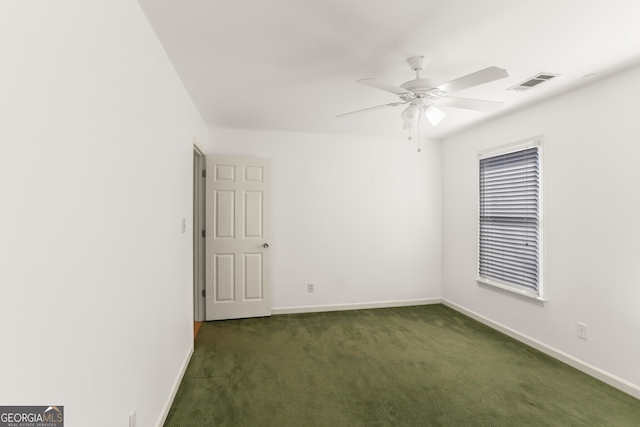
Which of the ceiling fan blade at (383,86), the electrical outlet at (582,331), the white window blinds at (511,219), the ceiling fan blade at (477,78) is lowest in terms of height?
the electrical outlet at (582,331)

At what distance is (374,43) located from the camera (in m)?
2.18

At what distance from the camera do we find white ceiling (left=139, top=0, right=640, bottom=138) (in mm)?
1827

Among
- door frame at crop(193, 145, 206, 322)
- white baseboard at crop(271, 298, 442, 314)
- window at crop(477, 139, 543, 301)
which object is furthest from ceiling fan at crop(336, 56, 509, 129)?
white baseboard at crop(271, 298, 442, 314)

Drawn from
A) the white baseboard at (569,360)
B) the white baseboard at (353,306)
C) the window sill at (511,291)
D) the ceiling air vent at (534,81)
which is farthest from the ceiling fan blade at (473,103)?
the white baseboard at (353,306)

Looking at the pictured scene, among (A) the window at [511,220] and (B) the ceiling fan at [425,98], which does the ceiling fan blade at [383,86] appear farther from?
(A) the window at [511,220]

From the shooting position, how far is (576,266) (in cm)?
304

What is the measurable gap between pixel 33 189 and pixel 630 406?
12.4 ft

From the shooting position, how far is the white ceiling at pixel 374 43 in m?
1.83

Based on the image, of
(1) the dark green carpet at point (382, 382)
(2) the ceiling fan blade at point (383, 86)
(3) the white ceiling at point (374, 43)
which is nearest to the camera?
(3) the white ceiling at point (374, 43)

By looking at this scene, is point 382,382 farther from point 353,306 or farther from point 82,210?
point 82,210

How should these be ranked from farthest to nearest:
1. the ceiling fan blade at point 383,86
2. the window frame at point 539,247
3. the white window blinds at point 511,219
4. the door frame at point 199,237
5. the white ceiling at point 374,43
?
1. the door frame at point 199,237
2. the white window blinds at point 511,219
3. the window frame at point 539,247
4. the ceiling fan blade at point 383,86
5. the white ceiling at point 374,43

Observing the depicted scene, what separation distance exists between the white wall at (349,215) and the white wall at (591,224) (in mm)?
1427

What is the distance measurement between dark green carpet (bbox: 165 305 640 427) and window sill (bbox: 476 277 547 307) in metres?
0.50

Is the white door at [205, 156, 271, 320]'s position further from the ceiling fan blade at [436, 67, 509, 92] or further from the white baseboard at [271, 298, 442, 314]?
the ceiling fan blade at [436, 67, 509, 92]
